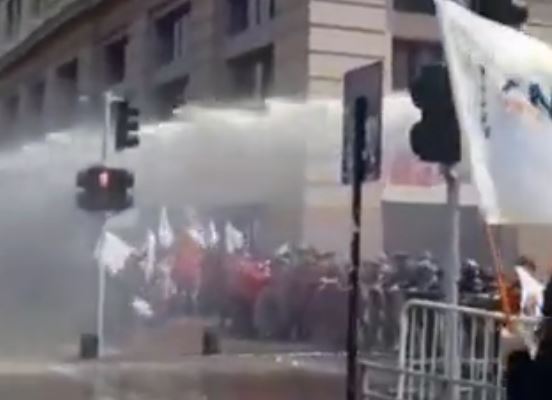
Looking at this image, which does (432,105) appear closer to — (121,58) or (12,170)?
(12,170)

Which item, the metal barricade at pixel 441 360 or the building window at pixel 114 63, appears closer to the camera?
the metal barricade at pixel 441 360

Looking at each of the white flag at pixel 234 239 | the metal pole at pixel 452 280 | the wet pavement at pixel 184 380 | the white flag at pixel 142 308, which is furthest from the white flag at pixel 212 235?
the metal pole at pixel 452 280

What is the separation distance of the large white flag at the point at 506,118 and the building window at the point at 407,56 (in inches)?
745

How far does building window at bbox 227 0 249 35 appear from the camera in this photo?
28.5 meters

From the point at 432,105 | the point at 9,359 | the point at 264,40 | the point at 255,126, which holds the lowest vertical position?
the point at 9,359

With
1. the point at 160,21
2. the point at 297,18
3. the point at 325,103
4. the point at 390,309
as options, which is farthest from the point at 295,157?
the point at 160,21

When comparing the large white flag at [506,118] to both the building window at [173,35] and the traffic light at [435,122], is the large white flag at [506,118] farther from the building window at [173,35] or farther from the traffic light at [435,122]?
the building window at [173,35]

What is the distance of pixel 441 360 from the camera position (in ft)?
29.8

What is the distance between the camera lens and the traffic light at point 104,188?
735 inches

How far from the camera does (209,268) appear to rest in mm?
24516

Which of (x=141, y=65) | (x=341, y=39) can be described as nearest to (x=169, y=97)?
(x=141, y=65)

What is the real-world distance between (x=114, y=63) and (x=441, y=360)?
29.4 metres

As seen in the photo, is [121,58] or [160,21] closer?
[160,21]

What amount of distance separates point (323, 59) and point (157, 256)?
4.65 metres
